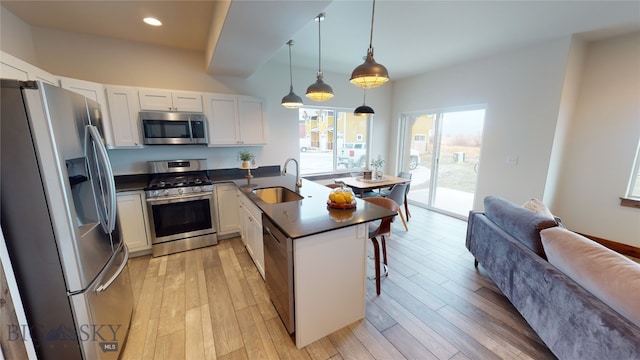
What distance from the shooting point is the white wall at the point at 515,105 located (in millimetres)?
3133

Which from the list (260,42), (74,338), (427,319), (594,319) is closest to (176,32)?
(260,42)

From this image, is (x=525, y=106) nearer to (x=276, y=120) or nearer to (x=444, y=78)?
(x=444, y=78)

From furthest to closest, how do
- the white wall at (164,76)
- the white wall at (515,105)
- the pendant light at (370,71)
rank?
the white wall at (515,105) → the white wall at (164,76) → the pendant light at (370,71)

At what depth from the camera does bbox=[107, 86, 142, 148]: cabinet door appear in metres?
2.79

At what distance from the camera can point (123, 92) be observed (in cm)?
282

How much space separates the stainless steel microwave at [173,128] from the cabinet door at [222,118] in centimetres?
14

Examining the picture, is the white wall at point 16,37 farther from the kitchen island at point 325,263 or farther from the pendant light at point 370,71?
the pendant light at point 370,71

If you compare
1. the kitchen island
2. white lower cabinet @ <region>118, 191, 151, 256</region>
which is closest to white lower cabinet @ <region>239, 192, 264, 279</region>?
the kitchen island

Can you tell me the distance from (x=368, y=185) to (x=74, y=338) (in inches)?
131

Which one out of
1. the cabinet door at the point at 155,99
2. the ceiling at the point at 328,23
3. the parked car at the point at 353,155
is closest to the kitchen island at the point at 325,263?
the ceiling at the point at 328,23

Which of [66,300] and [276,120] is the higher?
[276,120]

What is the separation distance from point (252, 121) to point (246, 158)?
1.90 feet

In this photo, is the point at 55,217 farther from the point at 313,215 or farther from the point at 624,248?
the point at 624,248

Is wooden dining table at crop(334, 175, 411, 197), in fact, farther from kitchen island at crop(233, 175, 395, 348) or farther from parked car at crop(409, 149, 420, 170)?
kitchen island at crop(233, 175, 395, 348)
